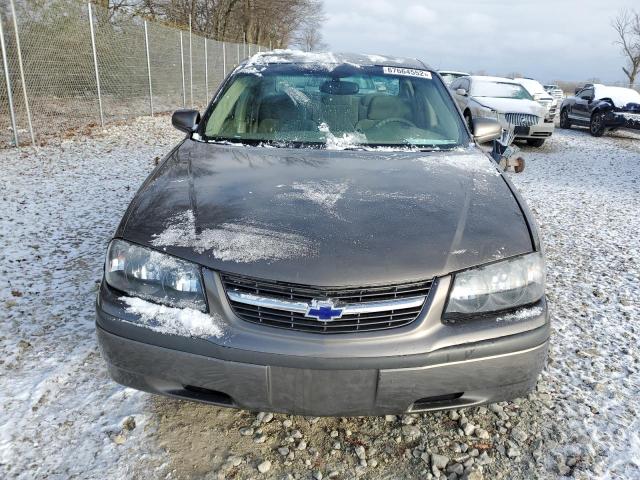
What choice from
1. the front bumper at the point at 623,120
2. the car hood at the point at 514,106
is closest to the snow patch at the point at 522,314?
the car hood at the point at 514,106

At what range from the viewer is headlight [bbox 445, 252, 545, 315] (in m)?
1.76

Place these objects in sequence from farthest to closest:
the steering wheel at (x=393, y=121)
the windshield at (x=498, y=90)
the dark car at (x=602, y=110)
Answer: the dark car at (x=602, y=110), the windshield at (x=498, y=90), the steering wheel at (x=393, y=121)

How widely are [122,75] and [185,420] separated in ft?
37.0

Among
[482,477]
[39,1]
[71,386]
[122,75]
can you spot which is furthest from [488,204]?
[122,75]

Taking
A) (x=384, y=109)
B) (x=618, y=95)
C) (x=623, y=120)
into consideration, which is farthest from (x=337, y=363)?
(x=618, y=95)

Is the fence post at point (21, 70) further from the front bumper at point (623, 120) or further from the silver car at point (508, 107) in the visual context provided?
the front bumper at point (623, 120)

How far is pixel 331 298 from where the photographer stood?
5.50 ft

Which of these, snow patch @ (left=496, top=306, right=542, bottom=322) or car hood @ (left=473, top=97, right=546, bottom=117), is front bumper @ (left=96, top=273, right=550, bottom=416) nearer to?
snow patch @ (left=496, top=306, right=542, bottom=322)

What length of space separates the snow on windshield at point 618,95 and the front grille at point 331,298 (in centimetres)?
1529

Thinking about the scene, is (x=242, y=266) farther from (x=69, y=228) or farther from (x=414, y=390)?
(x=69, y=228)

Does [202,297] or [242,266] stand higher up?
[242,266]

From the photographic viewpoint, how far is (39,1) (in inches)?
326

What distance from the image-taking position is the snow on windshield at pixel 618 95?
558 inches

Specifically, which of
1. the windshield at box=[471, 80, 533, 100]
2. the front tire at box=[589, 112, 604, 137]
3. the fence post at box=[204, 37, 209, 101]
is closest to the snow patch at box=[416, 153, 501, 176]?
the windshield at box=[471, 80, 533, 100]
